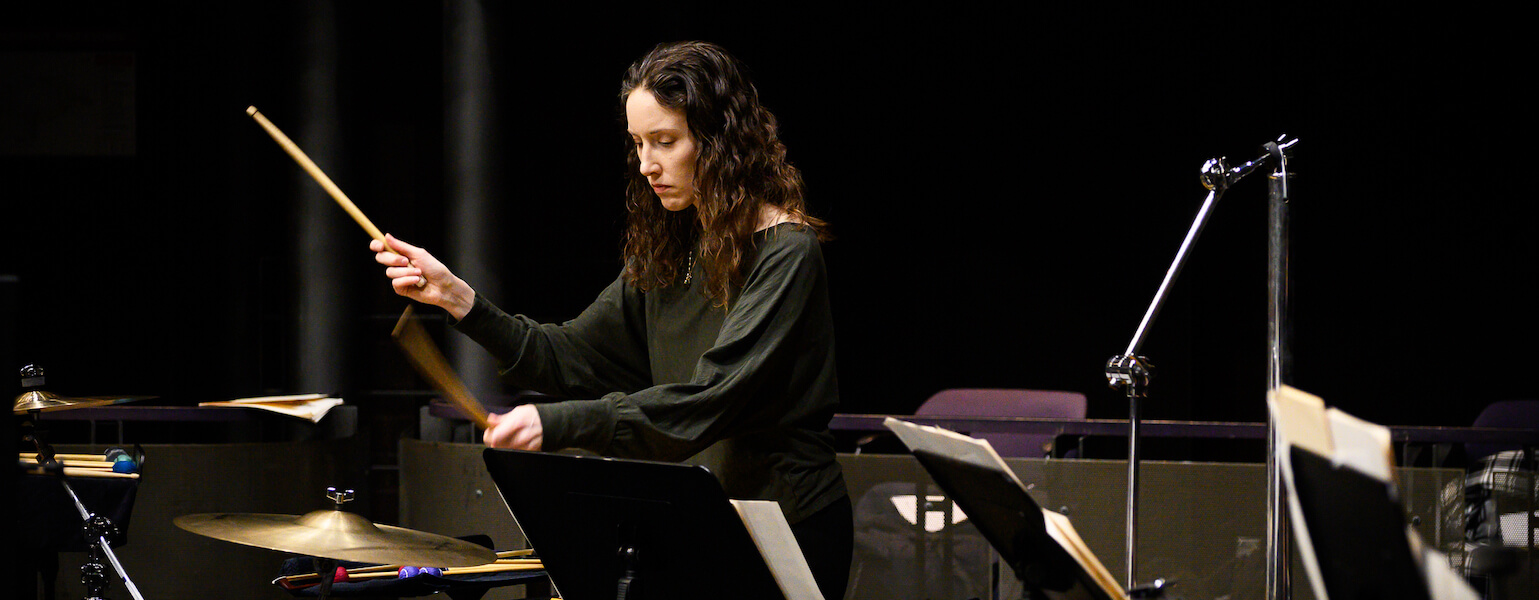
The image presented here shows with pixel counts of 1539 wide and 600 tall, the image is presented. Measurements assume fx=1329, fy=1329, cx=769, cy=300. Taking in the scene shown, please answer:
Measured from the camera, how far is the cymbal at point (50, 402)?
2352mm

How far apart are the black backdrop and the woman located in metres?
3.62

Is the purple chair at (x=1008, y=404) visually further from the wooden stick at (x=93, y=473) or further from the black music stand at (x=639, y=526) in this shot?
the black music stand at (x=639, y=526)

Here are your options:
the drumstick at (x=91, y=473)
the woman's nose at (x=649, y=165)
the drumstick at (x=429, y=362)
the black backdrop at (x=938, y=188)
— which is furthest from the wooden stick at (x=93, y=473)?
the black backdrop at (x=938, y=188)

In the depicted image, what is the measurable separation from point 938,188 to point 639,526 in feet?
15.3

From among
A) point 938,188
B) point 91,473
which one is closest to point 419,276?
point 91,473

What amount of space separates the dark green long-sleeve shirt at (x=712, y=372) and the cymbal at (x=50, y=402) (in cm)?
102

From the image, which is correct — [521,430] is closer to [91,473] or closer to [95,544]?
[91,473]

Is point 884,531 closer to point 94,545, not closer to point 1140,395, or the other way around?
point 1140,395

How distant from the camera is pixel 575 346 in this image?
73.8 inches

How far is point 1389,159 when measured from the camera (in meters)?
5.25

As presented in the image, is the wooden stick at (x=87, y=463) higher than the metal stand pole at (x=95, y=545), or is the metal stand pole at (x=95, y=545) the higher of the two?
the wooden stick at (x=87, y=463)

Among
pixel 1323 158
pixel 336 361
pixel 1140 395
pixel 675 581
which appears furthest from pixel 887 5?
pixel 675 581

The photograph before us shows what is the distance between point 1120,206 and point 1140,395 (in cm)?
380

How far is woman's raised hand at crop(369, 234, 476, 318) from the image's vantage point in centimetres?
171
